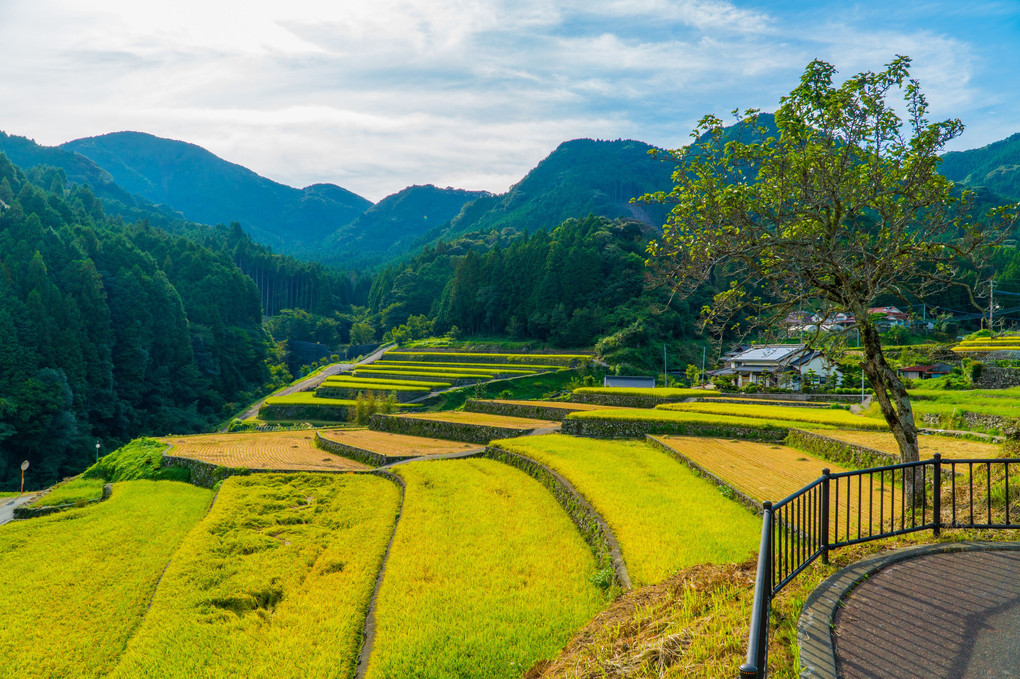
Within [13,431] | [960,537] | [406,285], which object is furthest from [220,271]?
[960,537]

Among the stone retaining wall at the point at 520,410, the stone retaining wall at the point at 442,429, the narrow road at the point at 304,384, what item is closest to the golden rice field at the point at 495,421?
the stone retaining wall at the point at 442,429

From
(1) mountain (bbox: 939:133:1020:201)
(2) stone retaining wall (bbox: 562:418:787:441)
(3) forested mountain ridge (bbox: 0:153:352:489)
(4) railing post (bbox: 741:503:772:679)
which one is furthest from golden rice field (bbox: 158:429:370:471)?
(1) mountain (bbox: 939:133:1020:201)

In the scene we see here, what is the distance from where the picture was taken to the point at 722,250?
8.70m

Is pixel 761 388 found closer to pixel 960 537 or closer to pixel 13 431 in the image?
pixel 960 537

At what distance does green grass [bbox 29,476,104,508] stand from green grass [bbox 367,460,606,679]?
14.0 metres

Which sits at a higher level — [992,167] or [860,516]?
[992,167]

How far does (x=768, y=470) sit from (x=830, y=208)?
271 inches

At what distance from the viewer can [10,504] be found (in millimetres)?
21969

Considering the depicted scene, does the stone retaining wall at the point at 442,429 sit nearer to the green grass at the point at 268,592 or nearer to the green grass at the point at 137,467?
the green grass at the point at 268,592

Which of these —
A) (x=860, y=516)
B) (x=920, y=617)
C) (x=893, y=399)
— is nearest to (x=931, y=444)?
(x=893, y=399)

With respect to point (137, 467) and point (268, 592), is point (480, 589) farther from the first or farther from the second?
point (137, 467)

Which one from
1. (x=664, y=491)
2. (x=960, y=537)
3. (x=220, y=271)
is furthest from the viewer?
(x=220, y=271)

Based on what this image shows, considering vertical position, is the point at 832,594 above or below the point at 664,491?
above

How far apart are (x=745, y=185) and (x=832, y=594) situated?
606 centimetres
